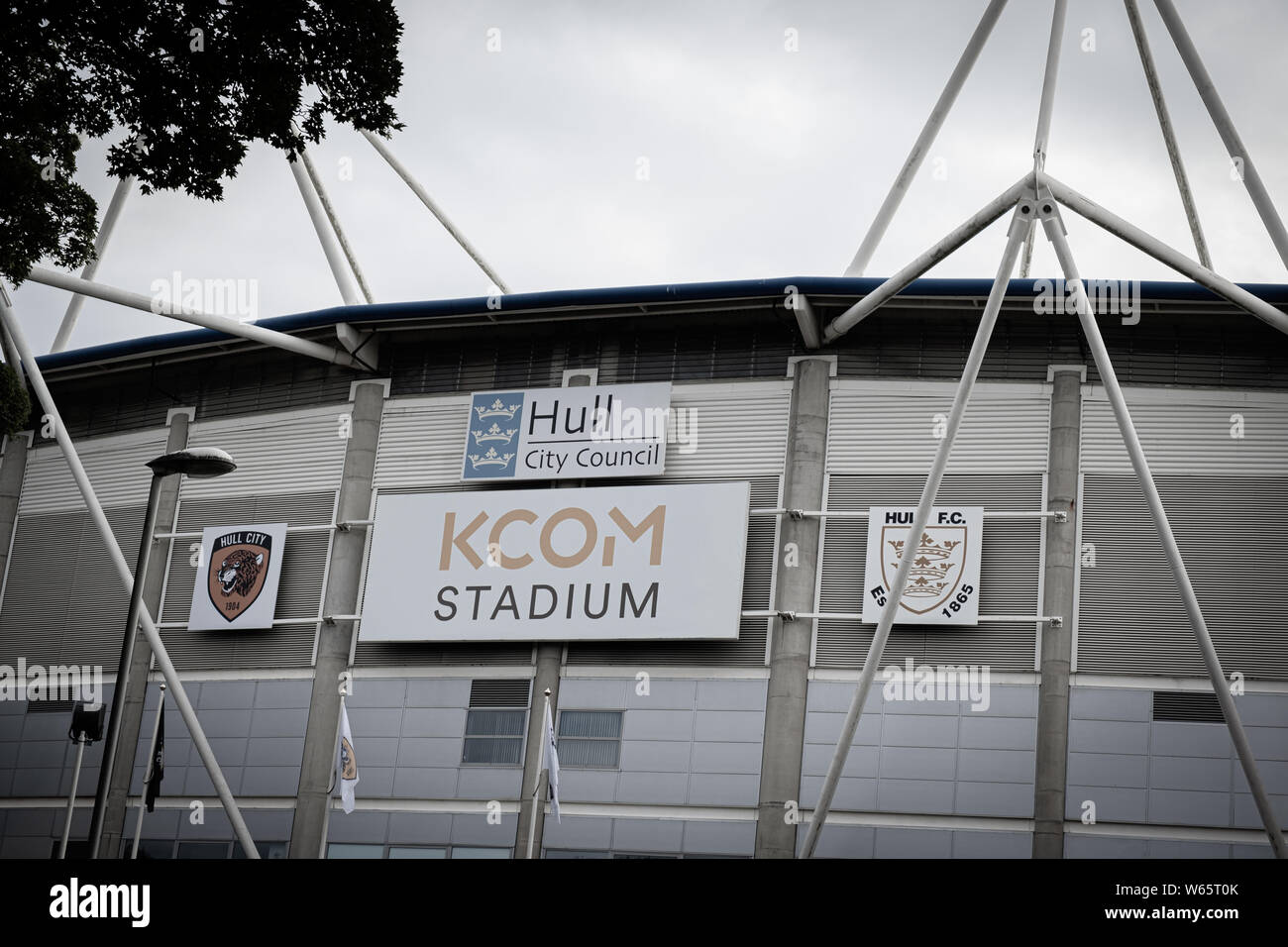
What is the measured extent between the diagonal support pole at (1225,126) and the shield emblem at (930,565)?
31.2ft

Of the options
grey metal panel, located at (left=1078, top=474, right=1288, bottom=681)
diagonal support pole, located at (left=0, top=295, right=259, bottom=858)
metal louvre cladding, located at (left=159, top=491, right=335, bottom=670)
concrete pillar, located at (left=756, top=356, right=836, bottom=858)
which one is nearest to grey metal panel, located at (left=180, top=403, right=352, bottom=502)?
metal louvre cladding, located at (left=159, top=491, right=335, bottom=670)

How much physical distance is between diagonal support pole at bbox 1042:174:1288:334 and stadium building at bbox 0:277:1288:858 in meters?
1.58

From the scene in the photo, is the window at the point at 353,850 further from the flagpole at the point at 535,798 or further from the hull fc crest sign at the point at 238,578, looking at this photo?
the hull fc crest sign at the point at 238,578

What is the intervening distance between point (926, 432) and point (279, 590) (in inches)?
659

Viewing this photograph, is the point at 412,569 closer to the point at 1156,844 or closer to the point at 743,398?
the point at 743,398

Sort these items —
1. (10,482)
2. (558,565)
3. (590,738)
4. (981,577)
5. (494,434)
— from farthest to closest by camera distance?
(10,482)
(494,434)
(558,565)
(590,738)
(981,577)

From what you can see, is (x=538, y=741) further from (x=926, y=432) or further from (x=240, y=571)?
(x=926, y=432)

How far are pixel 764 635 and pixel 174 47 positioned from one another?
20713 mm

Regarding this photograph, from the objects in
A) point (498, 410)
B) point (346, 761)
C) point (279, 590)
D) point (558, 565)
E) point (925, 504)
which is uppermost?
point (498, 410)

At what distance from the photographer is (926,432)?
34750mm

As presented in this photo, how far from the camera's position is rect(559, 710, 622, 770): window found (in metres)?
34.2

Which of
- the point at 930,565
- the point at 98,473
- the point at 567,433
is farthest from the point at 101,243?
the point at 930,565

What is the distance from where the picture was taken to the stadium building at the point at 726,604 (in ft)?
105

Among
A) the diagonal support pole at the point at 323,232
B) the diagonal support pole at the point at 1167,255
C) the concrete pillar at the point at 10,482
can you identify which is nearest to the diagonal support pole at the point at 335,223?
the diagonal support pole at the point at 323,232
